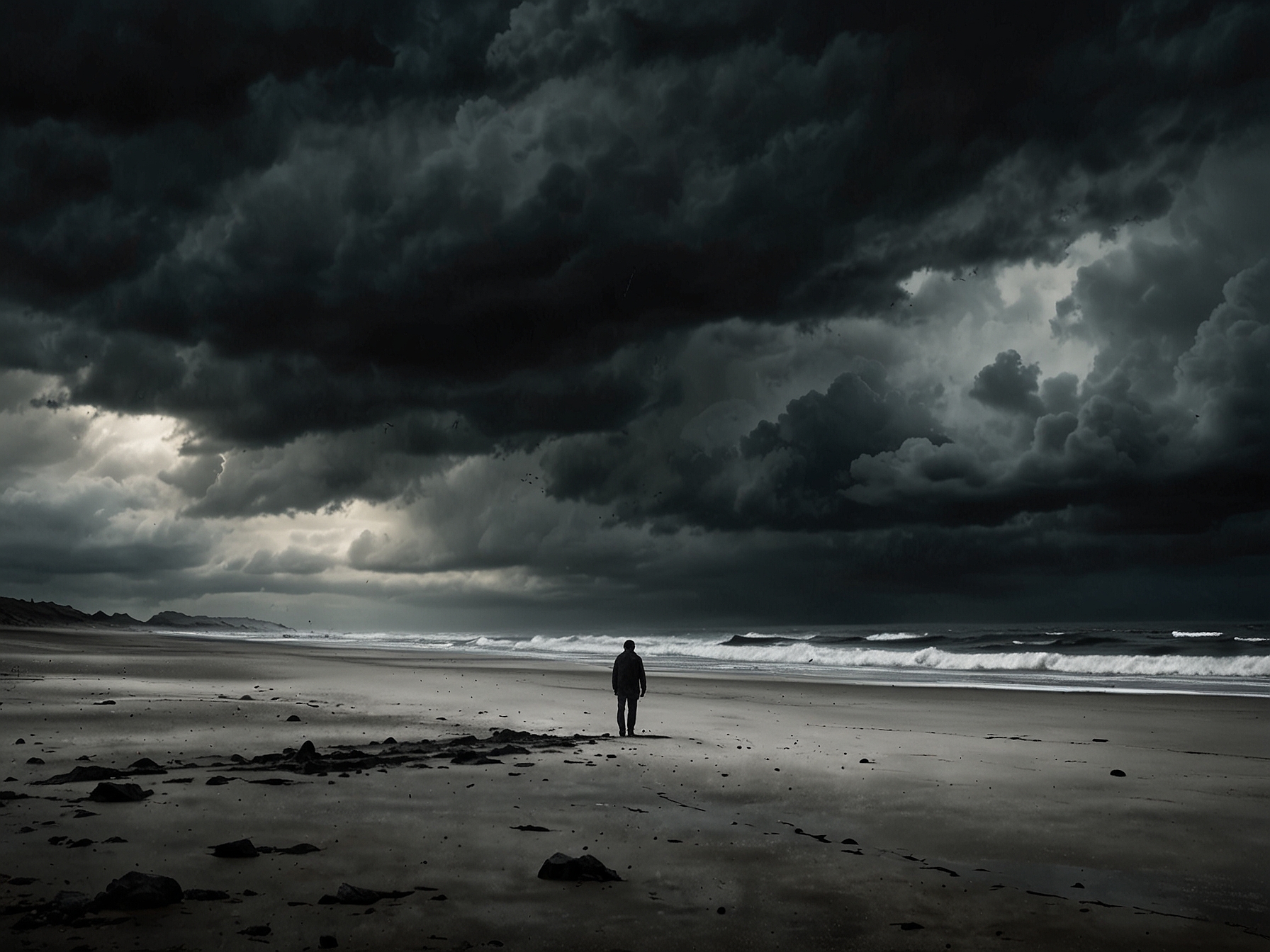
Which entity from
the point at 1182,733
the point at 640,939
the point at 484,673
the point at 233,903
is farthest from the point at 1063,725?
the point at 484,673

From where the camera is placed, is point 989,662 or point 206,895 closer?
point 206,895

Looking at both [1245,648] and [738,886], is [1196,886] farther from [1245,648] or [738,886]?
[1245,648]

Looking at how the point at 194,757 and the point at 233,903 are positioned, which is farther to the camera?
the point at 194,757

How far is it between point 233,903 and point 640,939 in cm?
250

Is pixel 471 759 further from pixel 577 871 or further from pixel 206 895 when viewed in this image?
pixel 206 895

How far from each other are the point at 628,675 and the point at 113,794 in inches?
329

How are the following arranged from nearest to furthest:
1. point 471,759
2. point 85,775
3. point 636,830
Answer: point 636,830
point 85,775
point 471,759

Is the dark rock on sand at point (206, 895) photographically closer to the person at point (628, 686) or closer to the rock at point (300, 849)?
the rock at point (300, 849)

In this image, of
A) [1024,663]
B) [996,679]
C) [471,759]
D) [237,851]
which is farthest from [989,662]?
[237,851]

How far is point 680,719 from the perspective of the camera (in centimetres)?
1731

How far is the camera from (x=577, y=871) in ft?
20.0

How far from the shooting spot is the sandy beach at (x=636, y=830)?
5.19 meters

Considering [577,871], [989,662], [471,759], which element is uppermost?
[577,871]

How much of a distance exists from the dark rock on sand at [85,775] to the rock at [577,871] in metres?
5.60
